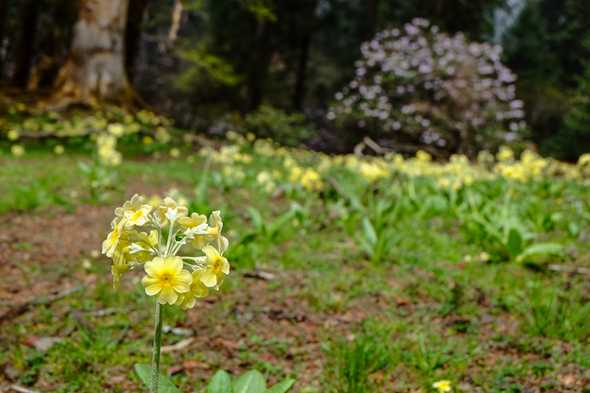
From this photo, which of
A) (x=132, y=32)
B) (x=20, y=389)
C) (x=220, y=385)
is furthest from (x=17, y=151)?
(x=132, y=32)

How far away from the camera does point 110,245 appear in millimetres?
1324

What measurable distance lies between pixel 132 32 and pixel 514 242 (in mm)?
14141

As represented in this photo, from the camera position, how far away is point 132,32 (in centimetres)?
1560

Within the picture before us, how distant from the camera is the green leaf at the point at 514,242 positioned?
3.85 m

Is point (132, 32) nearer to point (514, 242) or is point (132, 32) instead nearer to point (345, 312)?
point (514, 242)

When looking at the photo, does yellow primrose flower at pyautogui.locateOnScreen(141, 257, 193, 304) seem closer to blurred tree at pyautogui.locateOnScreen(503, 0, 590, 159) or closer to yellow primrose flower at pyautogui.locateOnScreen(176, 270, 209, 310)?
yellow primrose flower at pyautogui.locateOnScreen(176, 270, 209, 310)

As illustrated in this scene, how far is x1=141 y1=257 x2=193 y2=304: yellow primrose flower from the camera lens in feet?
4.09

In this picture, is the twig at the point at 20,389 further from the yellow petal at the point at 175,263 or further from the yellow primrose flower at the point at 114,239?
the yellow petal at the point at 175,263

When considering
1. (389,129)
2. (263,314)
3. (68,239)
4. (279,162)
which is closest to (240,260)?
(263,314)

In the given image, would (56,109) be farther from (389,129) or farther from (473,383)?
(389,129)

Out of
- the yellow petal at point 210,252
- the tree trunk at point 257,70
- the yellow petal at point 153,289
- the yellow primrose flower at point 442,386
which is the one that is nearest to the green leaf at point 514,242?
the yellow primrose flower at point 442,386

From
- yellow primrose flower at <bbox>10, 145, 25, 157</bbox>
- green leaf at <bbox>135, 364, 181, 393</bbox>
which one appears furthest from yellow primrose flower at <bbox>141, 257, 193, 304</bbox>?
yellow primrose flower at <bbox>10, 145, 25, 157</bbox>

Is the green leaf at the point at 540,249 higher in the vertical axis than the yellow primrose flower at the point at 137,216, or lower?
lower

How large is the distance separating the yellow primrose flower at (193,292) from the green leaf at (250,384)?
47cm
